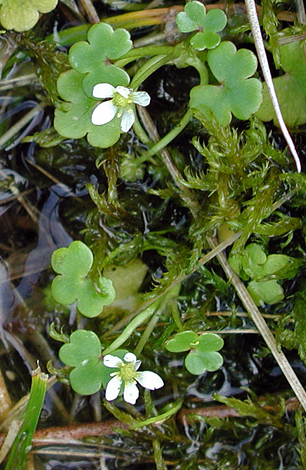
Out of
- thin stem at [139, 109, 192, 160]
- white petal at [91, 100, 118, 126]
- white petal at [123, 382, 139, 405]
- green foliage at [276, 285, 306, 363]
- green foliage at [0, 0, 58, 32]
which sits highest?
green foliage at [0, 0, 58, 32]

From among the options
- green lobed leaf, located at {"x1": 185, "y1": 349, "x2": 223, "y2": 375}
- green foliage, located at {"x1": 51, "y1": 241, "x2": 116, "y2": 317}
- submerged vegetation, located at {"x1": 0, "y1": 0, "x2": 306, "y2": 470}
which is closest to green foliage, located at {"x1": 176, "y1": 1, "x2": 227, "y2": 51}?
submerged vegetation, located at {"x1": 0, "y1": 0, "x2": 306, "y2": 470}

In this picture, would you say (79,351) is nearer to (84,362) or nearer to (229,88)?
(84,362)

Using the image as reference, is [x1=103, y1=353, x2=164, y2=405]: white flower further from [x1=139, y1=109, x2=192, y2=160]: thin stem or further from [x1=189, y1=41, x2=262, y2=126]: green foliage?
[x1=189, y1=41, x2=262, y2=126]: green foliage

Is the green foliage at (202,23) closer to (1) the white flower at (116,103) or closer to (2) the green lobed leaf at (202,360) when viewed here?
(1) the white flower at (116,103)

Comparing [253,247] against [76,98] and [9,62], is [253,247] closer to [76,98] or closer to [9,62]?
[76,98]

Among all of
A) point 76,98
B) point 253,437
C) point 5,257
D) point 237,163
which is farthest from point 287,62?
point 253,437

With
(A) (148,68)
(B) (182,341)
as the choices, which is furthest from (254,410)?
(A) (148,68)

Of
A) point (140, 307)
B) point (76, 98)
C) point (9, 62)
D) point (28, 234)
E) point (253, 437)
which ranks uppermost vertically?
point (9, 62)
